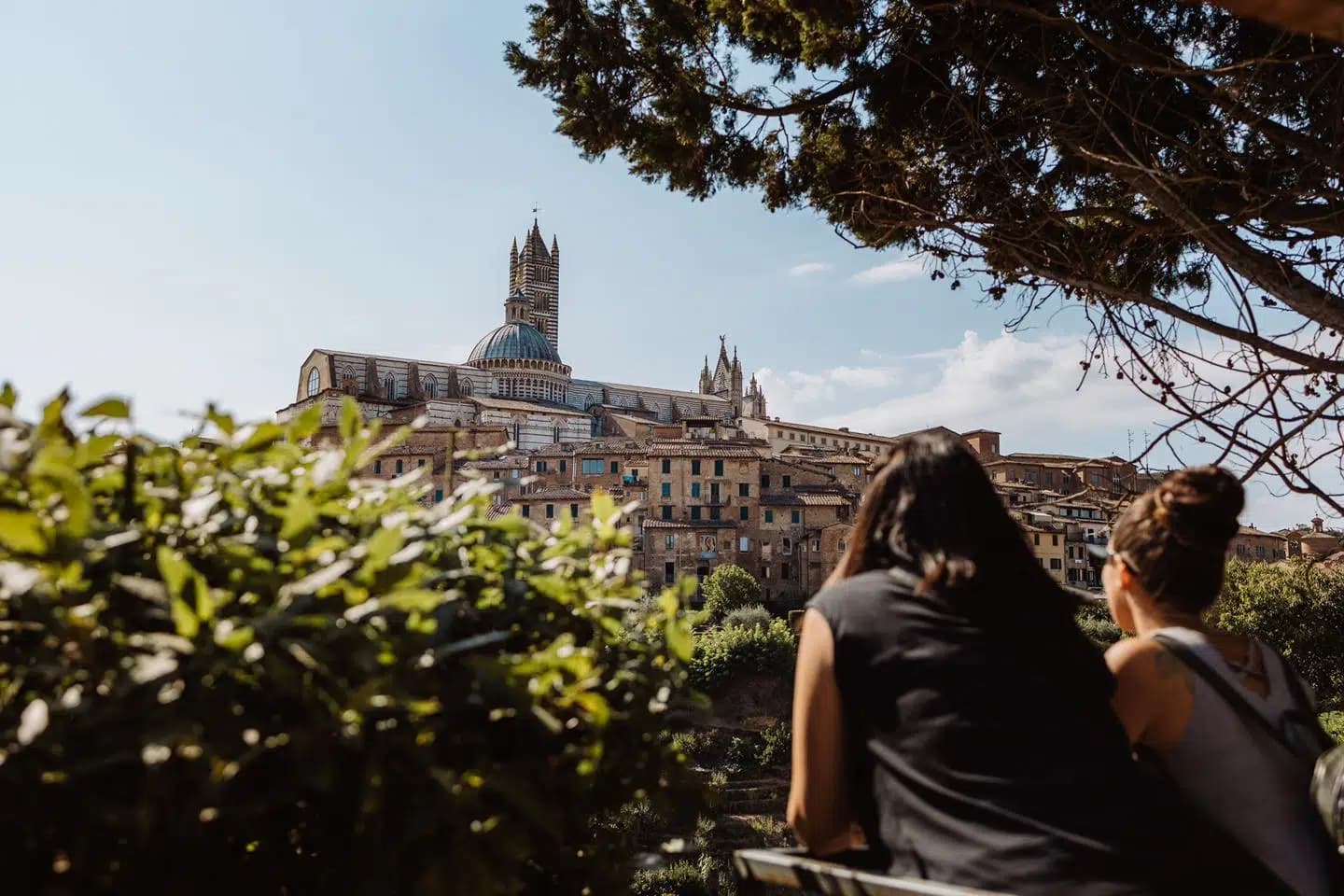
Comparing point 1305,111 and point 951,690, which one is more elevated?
point 1305,111

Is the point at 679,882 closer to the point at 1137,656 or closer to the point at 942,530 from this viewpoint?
the point at 1137,656

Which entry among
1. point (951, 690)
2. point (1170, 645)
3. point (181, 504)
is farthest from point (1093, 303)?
point (181, 504)

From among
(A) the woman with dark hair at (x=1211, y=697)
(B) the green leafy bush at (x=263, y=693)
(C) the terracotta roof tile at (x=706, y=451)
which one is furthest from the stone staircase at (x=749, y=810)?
(B) the green leafy bush at (x=263, y=693)

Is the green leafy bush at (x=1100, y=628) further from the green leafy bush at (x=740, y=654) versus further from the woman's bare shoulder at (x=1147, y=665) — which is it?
the woman's bare shoulder at (x=1147, y=665)

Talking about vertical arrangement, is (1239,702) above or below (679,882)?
above

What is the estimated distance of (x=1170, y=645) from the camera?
175 centimetres

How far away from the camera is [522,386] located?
73.2 m

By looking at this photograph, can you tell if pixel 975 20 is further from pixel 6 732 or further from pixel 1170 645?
pixel 6 732

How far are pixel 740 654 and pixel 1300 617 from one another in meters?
15.7

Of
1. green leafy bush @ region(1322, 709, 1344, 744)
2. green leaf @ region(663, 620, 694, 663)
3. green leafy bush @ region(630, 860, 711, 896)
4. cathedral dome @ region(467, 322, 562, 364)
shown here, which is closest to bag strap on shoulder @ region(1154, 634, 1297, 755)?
green leaf @ region(663, 620, 694, 663)

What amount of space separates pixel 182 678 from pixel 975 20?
16.6 feet

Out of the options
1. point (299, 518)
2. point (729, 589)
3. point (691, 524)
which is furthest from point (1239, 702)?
point (691, 524)

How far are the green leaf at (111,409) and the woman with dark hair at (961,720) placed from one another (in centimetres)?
101

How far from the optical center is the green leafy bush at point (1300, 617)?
26.4 metres
